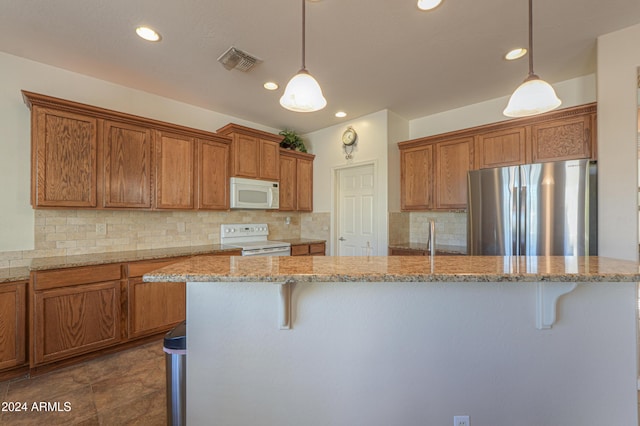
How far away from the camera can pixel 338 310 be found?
1216 millimetres

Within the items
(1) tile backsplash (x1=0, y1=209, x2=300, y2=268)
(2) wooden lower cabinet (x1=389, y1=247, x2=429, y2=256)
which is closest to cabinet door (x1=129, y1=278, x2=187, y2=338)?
(1) tile backsplash (x1=0, y1=209, x2=300, y2=268)

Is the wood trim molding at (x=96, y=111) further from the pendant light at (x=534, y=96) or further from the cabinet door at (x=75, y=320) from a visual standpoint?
the pendant light at (x=534, y=96)

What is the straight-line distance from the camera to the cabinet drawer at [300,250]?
3.87 meters

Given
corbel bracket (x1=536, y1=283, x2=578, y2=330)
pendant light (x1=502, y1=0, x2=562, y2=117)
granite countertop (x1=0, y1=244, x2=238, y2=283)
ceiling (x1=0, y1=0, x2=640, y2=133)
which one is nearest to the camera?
corbel bracket (x1=536, y1=283, x2=578, y2=330)

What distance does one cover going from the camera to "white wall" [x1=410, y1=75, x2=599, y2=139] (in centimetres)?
273

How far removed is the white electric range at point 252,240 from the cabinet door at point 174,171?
745mm

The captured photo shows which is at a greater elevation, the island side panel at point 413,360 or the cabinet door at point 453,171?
the cabinet door at point 453,171

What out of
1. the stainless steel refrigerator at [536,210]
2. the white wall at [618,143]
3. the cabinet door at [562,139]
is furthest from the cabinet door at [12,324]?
the cabinet door at [562,139]

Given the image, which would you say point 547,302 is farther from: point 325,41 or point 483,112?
point 483,112

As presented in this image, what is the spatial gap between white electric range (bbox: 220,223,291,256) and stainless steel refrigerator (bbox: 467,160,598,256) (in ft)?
7.81

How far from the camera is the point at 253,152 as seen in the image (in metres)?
3.75

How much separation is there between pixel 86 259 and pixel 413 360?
9.37 feet

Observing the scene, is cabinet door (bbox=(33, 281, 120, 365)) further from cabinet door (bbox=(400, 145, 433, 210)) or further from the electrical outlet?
cabinet door (bbox=(400, 145, 433, 210))

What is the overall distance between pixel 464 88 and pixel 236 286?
325 cm
